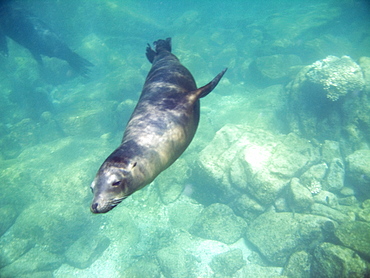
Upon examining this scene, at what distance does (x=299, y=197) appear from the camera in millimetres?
7043

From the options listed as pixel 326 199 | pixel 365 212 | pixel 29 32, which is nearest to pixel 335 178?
pixel 326 199

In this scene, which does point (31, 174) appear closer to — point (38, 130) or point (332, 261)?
point (38, 130)

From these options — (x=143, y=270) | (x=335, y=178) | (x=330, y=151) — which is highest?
(x=330, y=151)

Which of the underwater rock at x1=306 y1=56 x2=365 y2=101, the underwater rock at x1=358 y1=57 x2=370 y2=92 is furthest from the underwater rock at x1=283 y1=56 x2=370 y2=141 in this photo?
the underwater rock at x1=358 y1=57 x2=370 y2=92

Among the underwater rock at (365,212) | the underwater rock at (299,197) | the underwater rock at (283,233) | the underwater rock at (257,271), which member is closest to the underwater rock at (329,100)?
the underwater rock at (365,212)

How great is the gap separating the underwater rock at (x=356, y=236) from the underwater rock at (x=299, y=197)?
53.1 inches

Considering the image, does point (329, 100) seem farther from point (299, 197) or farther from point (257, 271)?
point (257, 271)

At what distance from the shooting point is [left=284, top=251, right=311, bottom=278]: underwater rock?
5.84 meters

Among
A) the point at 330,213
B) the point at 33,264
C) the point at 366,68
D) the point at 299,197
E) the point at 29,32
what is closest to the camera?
the point at 330,213

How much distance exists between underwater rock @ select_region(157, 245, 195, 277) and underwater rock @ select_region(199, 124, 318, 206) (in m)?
2.74

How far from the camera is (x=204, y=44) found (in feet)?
62.3

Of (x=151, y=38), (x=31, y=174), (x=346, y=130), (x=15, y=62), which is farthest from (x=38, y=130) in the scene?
(x=346, y=130)

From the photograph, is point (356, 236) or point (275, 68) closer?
point (356, 236)

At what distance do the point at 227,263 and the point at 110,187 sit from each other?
751 centimetres
